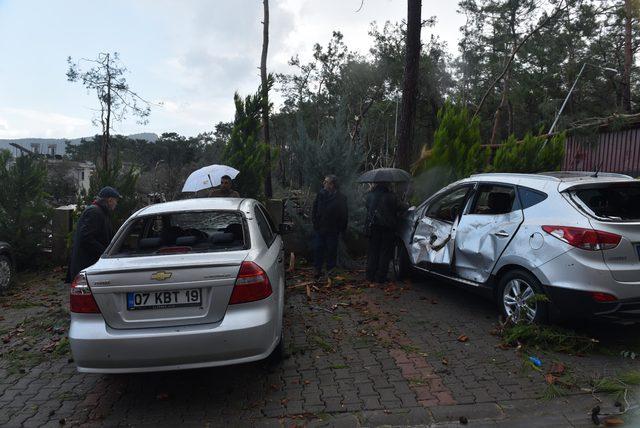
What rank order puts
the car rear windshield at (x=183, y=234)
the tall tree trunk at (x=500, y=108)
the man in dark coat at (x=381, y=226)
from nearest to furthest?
the car rear windshield at (x=183, y=234) < the man in dark coat at (x=381, y=226) < the tall tree trunk at (x=500, y=108)

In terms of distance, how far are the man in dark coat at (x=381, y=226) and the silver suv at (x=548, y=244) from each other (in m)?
1.09

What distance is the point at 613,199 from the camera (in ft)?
15.0

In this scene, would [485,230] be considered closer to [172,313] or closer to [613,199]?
[613,199]

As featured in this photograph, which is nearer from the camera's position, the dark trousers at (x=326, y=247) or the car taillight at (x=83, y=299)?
the car taillight at (x=83, y=299)

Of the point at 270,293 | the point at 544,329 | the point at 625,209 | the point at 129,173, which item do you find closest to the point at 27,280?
the point at 129,173

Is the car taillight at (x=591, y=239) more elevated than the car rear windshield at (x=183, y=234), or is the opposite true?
the car taillight at (x=591, y=239)

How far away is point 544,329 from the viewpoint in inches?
181

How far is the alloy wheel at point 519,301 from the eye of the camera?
4719mm

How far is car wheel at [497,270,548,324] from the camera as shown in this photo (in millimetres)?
4605

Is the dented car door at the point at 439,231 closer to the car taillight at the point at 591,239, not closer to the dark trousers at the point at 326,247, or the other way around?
the dark trousers at the point at 326,247

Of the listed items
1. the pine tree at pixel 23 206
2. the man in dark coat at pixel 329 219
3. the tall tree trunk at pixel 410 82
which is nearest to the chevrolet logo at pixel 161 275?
the man in dark coat at pixel 329 219

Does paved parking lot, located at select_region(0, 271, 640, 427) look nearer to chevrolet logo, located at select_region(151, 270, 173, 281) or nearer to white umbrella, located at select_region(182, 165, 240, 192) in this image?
chevrolet logo, located at select_region(151, 270, 173, 281)

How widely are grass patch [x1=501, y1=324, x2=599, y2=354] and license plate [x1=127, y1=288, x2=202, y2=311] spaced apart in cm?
305

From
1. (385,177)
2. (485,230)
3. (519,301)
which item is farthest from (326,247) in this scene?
(519,301)
